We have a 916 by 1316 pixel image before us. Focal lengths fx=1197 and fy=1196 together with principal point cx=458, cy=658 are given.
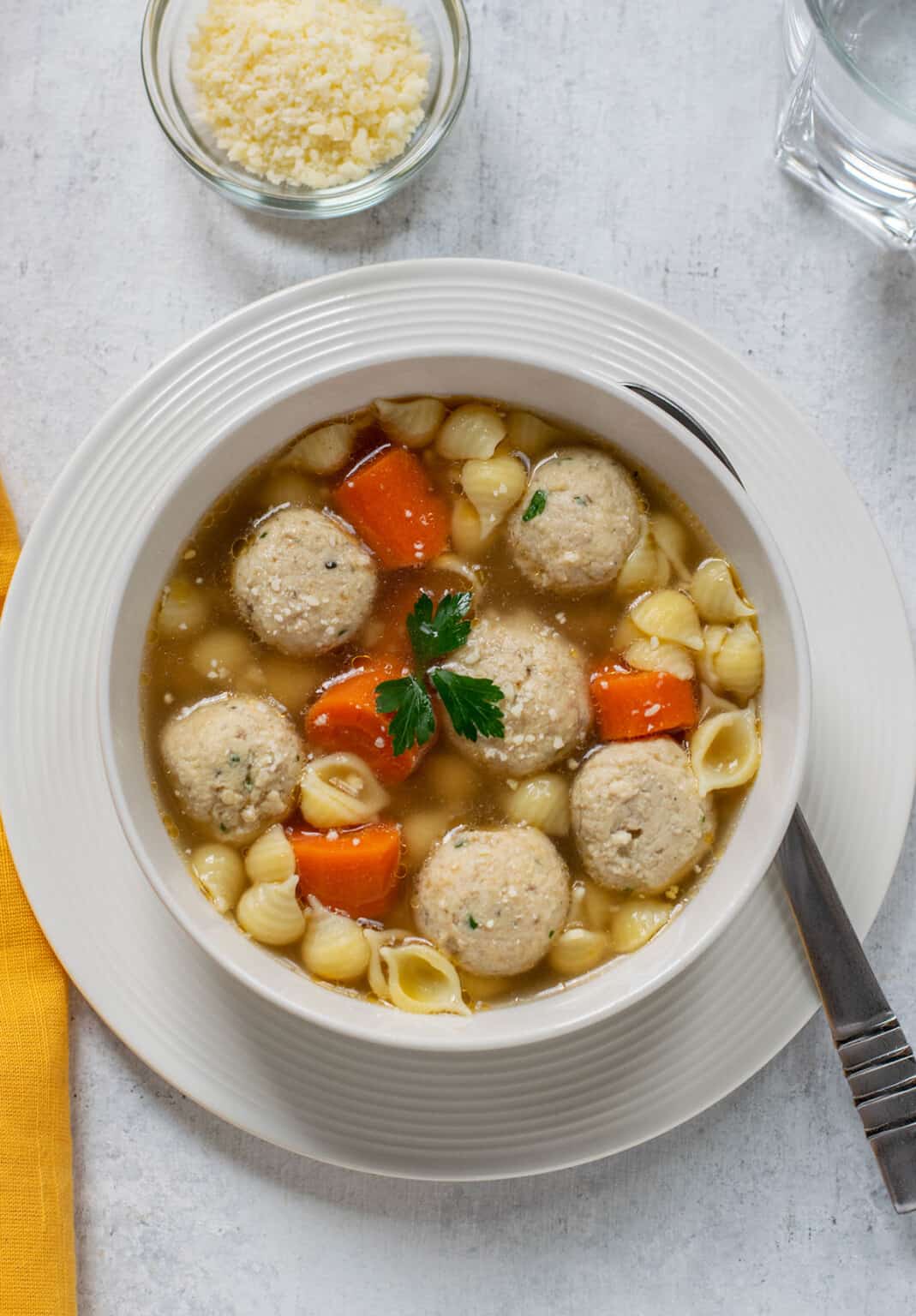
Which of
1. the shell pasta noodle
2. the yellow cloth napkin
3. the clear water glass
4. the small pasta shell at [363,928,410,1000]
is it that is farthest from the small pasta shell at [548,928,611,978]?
the clear water glass

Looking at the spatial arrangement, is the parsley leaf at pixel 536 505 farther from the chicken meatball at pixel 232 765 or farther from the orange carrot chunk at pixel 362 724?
the chicken meatball at pixel 232 765

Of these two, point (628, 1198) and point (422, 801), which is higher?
point (422, 801)

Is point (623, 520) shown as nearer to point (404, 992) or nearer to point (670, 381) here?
point (670, 381)

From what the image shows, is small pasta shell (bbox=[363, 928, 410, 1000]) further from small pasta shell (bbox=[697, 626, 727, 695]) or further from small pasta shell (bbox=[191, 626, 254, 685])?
small pasta shell (bbox=[697, 626, 727, 695])

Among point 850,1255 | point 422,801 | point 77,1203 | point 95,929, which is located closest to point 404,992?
point 422,801

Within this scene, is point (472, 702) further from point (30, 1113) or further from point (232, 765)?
point (30, 1113)

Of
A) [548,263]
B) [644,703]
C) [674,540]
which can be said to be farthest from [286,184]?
[644,703]

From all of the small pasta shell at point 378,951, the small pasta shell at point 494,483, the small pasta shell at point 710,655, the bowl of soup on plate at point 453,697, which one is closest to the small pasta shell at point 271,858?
the bowl of soup on plate at point 453,697
